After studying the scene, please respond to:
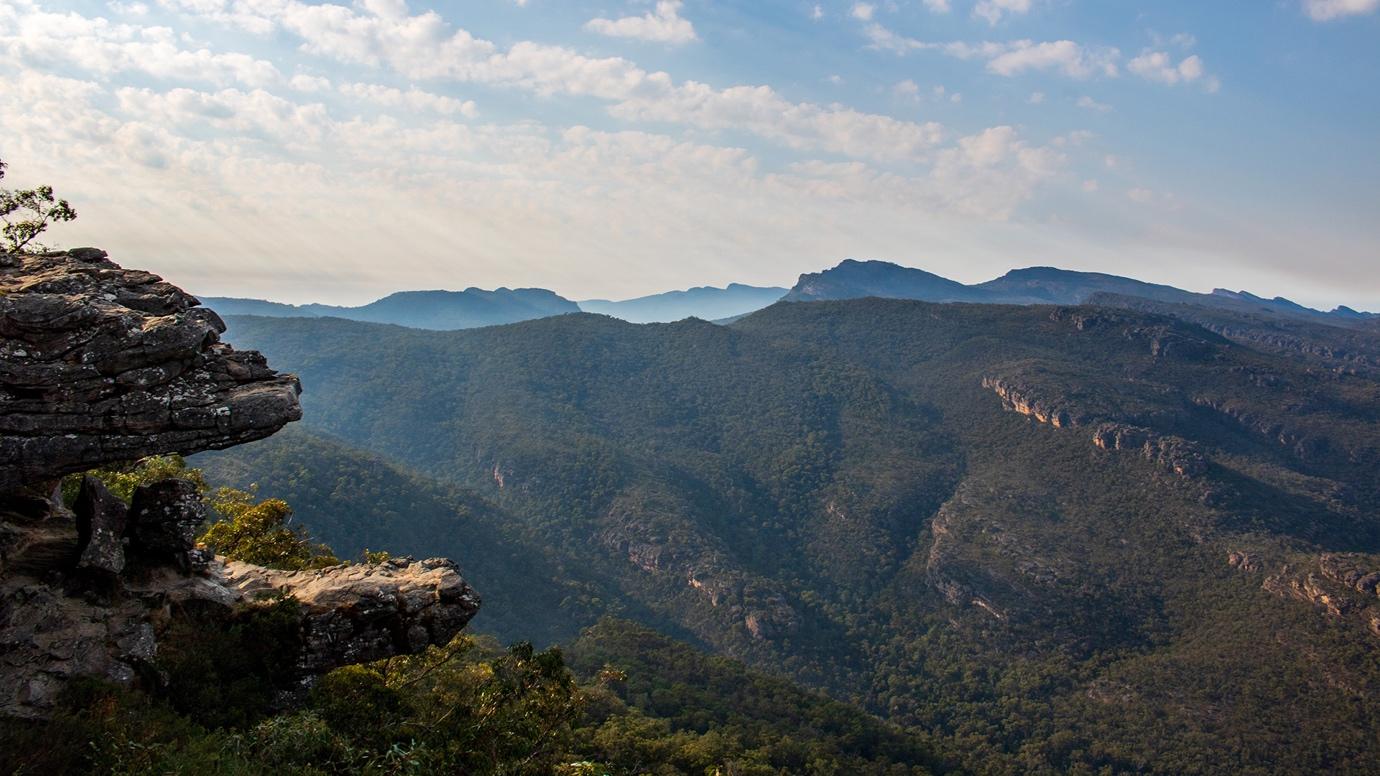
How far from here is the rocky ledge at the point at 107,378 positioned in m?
13.9

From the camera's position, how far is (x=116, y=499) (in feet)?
54.2

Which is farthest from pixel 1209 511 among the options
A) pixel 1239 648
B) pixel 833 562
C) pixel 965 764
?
pixel 965 764

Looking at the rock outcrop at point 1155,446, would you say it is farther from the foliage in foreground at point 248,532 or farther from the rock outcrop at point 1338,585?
the foliage in foreground at point 248,532

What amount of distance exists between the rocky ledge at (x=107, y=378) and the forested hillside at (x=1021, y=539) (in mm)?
93377

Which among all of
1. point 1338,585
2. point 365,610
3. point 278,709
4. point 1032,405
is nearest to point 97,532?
point 278,709

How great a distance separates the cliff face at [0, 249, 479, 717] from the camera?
1395 cm

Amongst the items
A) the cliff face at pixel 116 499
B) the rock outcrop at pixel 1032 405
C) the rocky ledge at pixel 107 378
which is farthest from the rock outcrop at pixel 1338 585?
the rocky ledge at pixel 107 378

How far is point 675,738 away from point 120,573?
44.9 m

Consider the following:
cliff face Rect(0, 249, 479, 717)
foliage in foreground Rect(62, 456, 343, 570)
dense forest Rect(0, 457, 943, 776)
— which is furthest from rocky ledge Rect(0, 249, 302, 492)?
foliage in foreground Rect(62, 456, 343, 570)

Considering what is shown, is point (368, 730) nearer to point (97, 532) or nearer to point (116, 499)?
point (97, 532)

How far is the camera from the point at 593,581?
13038 cm

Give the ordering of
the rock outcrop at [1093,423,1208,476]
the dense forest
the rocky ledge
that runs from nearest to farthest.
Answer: the dense forest < the rocky ledge < the rock outcrop at [1093,423,1208,476]

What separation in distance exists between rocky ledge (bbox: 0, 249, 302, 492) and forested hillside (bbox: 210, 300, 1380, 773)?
9338cm

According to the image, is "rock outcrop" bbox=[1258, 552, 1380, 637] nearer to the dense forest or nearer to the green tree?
the dense forest
